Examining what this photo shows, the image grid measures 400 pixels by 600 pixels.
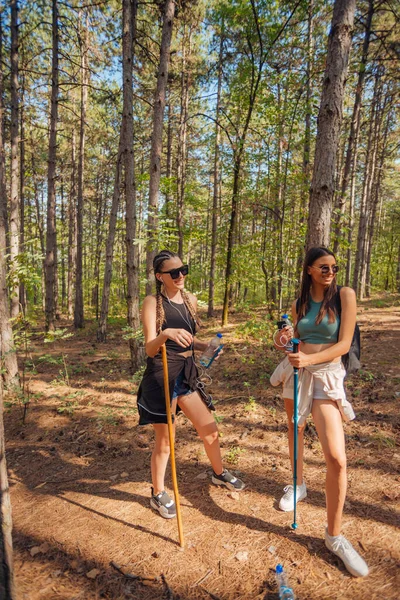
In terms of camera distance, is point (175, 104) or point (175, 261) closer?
point (175, 261)

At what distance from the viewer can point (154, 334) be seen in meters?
2.91

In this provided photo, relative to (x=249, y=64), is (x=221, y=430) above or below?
below

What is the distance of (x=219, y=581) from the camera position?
8.20 ft

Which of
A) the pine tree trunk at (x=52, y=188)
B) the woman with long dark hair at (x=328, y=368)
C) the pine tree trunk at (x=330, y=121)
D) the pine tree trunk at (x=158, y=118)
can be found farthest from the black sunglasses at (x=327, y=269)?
the pine tree trunk at (x=52, y=188)

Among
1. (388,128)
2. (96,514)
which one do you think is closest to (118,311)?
(96,514)

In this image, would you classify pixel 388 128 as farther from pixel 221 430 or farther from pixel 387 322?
pixel 221 430

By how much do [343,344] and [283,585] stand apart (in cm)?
180

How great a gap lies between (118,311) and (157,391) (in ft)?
55.4

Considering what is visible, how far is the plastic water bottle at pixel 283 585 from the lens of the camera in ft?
7.47

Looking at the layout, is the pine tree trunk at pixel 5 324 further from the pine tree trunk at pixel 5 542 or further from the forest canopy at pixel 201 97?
the pine tree trunk at pixel 5 542

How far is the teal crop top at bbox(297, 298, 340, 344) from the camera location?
2648 mm

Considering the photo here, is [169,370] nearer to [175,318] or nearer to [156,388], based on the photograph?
[156,388]

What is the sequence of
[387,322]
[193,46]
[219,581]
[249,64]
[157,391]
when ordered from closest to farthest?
[219,581], [157,391], [249,64], [387,322], [193,46]

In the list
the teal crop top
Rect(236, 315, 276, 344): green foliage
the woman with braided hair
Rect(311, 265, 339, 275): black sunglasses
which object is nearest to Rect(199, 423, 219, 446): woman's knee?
the woman with braided hair
